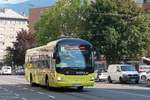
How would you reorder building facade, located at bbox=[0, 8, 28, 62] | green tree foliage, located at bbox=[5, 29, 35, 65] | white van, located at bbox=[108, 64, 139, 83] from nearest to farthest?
white van, located at bbox=[108, 64, 139, 83] → green tree foliage, located at bbox=[5, 29, 35, 65] → building facade, located at bbox=[0, 8, 28, 62]

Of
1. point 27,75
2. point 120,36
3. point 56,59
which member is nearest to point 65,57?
point 56,59

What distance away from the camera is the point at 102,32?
65.9 meters

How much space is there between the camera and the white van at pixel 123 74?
1940 inches

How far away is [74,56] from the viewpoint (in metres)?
32.1

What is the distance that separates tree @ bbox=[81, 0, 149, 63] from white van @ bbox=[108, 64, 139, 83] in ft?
40.1

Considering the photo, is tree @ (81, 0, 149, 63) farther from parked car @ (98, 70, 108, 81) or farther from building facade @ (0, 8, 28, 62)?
building facade @ (0, 8, 28, 62)

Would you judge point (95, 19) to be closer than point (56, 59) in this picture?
No

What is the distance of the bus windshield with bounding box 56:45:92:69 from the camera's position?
31.8 metres

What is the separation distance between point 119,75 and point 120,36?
15.6m

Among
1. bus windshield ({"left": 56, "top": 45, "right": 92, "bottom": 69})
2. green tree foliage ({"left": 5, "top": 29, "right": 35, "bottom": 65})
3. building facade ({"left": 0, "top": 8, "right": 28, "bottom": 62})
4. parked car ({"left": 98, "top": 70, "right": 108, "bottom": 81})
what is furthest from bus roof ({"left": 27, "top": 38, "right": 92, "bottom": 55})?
building facade ({"left": 0, "top": 8, "right": 28, "bottom": 62})

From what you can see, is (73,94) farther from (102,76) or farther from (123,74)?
(102,76)

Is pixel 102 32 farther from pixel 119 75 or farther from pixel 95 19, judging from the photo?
pixel 119 75

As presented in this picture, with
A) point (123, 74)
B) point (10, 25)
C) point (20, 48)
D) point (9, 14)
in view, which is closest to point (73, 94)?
point (123, 74)

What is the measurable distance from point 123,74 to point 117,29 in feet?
55.1
